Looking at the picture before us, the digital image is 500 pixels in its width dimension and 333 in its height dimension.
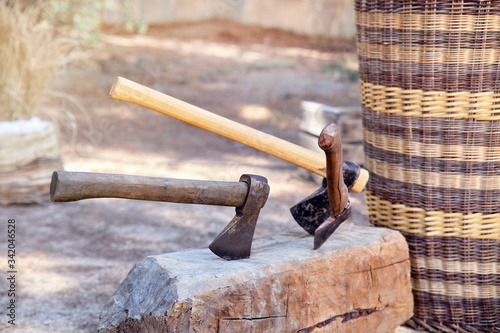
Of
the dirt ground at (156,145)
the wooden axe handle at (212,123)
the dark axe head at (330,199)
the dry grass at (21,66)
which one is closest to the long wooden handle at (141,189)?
the wooden axe handle at (212,123)

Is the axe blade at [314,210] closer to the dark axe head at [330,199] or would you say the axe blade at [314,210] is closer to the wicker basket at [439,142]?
the dark axe head at [330,199]

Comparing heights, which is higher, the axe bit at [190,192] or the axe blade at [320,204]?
the axe bit at [190,192]

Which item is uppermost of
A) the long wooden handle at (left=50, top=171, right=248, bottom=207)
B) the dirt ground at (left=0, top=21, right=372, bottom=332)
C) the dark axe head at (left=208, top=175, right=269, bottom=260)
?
the long wooden handle at (left=50, top=171, right=248, bottom=207)

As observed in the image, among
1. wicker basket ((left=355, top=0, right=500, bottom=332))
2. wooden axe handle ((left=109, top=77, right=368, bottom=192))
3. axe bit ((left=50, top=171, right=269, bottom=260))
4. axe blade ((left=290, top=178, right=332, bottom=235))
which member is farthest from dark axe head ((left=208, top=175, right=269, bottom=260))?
wicker basket ((left=355, top=0, right=500, bottom=332))

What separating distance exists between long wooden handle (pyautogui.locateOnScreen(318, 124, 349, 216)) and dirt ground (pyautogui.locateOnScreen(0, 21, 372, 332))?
2.09 ft

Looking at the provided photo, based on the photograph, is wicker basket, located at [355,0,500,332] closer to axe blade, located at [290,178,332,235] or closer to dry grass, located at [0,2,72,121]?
axe blade, located at [290,178,332,235]

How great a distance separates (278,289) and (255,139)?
56 centimetres

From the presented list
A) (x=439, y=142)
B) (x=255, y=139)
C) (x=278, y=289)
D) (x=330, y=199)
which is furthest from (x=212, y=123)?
(x=439, y=142)

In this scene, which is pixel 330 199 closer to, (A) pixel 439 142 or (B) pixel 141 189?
(A) pixel 439 142

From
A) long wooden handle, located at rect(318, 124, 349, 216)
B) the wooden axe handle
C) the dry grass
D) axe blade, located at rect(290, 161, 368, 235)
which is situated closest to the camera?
long wooden handle, located at rect(318, 124, 349, 216)

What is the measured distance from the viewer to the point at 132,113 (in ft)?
18.6

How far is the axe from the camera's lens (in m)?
1.66

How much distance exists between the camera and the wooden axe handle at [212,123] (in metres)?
1.64

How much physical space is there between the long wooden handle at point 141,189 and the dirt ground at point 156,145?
72 centimetres
